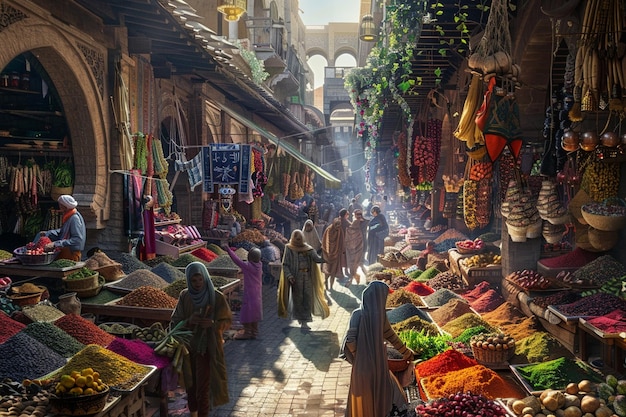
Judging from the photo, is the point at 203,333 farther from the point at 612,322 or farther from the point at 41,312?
the point at 612,322

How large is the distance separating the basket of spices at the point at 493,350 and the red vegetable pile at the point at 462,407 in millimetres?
1060

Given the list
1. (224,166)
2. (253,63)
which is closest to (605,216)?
(224,166)

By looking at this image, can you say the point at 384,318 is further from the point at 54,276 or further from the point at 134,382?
the point at 54,276

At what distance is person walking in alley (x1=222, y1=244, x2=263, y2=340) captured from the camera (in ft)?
28.6

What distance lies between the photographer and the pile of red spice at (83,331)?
5.36m

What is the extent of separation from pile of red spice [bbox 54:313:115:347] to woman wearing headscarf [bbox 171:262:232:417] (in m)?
0.66

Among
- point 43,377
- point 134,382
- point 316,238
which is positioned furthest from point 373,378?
point 316,238

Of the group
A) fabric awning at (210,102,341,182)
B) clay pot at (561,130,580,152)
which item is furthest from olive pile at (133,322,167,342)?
fabric awning at (210,102,341,182)

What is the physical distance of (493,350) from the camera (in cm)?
529

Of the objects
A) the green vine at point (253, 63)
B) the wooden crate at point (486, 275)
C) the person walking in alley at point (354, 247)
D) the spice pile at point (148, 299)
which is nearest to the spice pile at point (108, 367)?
the spice pile at point (148, 299)

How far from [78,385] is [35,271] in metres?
3.74

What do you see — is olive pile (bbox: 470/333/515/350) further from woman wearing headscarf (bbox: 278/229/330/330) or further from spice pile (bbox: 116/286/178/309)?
woman wearing headscarf (bbox: 278/229/330/330)

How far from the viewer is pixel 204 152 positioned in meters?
11.6

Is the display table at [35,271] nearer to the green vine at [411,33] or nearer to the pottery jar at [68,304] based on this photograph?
the pottery jar at [68,304]
